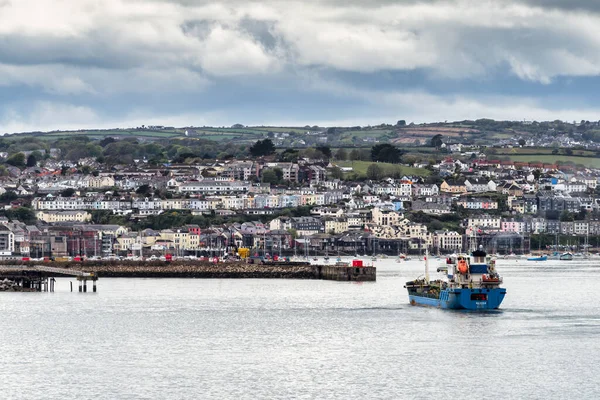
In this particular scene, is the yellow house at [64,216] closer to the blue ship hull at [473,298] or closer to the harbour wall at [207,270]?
the harbour wall at [207,270]

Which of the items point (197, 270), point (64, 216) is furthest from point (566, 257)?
point (197, 270)

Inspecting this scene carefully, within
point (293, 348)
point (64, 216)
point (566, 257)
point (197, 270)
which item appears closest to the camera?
point (293, 348)

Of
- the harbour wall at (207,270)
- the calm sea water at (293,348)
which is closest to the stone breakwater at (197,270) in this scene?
the harbour wall at (207,270)

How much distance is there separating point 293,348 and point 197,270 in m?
52.8

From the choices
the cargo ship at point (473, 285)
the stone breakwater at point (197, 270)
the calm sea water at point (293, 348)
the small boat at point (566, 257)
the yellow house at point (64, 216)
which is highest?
the yellow house at point (64, 216)

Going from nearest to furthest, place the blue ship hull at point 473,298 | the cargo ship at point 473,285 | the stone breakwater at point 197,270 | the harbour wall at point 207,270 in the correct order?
the cargo ship at point 473,285 → the blue ship hull at point 473,298 → the harbour wall at point 207,270 → the stone breakwater at point 197,270

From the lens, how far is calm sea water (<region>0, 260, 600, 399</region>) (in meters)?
40.9

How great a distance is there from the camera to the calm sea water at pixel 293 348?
40.9 metres

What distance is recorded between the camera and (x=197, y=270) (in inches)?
4011

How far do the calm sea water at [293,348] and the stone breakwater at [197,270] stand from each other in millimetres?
25255

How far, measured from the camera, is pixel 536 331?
54.4 m

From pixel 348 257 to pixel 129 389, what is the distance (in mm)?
128238

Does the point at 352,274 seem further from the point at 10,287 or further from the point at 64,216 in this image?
the point at 64,216

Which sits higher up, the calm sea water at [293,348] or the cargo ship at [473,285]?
the cargo ship at [473,285]
